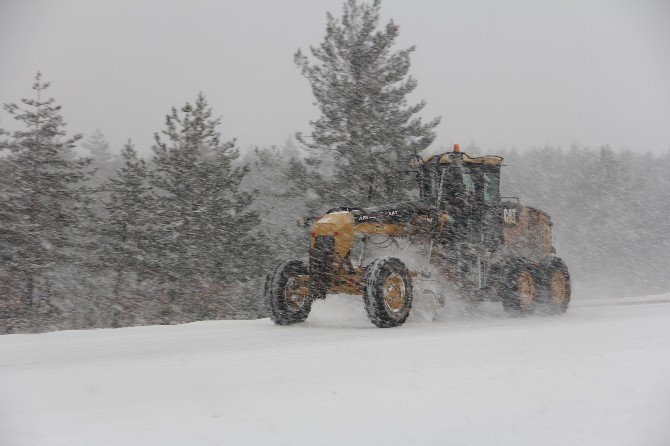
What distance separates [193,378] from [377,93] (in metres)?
17.8

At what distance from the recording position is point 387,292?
352 inches

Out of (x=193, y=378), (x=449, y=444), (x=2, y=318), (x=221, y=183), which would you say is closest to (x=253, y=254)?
(x=221, y=183)

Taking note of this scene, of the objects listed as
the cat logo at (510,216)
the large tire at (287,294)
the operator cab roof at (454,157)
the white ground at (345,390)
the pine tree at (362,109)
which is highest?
the pine tree at (362,109)

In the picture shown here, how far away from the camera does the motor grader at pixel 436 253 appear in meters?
9.20

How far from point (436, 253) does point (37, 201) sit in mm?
18647

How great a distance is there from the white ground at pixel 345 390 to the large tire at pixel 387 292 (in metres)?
1.05

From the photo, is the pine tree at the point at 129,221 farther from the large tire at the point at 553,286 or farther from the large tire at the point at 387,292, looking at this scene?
the large tire at the point at 387,292

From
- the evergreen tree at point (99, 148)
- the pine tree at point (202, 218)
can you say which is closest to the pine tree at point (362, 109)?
the pine tree at point (202, 218)

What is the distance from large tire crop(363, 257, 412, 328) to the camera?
28.3ft

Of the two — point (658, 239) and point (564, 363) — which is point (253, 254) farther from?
point (658, 239)

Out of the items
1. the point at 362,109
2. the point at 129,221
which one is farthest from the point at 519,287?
the point at 129,221

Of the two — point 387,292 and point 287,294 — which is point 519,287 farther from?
point 287,294

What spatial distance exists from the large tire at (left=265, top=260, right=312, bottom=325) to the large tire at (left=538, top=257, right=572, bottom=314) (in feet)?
13.9

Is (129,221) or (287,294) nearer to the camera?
(287,294)
